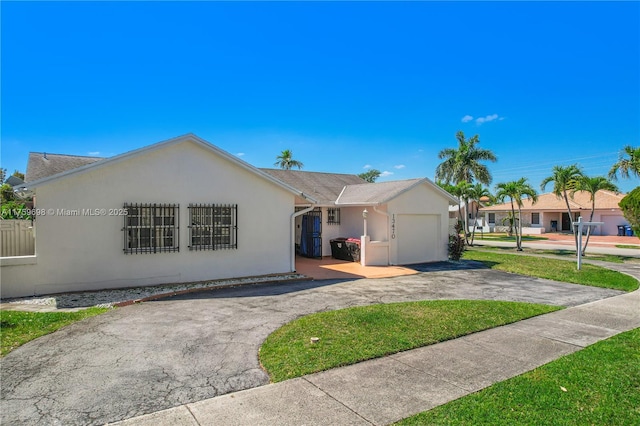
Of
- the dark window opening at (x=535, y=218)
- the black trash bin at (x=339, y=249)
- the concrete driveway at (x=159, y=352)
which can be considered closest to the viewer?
the concrete driveway at (x=159, y=352)

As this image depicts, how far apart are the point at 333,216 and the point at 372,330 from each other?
11.9m

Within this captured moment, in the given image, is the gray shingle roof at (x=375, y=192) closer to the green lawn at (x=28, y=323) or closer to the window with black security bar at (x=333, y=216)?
the window with black security bar at (x=333, y=216)

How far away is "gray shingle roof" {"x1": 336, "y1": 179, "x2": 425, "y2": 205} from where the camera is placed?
16.0 meters

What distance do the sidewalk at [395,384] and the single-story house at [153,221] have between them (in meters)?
7.37

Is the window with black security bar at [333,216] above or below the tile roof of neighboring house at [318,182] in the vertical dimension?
below

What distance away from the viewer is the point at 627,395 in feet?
14.5

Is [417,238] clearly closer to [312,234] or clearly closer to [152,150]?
[312,234]

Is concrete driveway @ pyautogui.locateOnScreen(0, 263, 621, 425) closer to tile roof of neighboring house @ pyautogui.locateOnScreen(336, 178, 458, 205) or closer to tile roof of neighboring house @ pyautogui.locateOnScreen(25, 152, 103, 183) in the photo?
tile roof of neighboring house @ pyautogui.locateOnScreen(25, 152, 103, 183)

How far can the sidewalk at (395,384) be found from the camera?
3.88 meters

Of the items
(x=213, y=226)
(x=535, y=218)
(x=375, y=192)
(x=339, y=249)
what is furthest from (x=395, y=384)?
(x=535, y=218)

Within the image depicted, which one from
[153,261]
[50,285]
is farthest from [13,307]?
[153,261]

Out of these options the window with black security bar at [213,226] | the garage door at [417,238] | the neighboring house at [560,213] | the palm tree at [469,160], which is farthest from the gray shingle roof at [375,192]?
the neighboring house at [560,213]

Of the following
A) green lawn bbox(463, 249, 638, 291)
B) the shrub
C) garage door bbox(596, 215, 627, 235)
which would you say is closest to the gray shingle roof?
green lawn bbox(463, 249, 638, 291)

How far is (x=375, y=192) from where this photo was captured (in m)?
17.3
